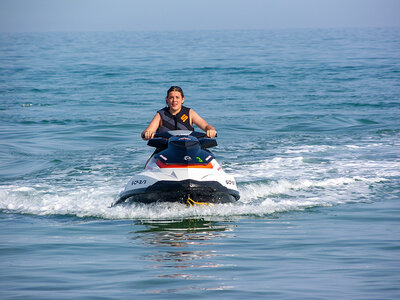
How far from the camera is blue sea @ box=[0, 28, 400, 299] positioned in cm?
463

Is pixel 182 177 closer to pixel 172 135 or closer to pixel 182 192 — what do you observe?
pixel 182 192

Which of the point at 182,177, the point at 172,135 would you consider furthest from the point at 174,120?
the point at 182,177

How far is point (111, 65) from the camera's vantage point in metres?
33.8

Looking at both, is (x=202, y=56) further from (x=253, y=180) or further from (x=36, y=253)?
(x=36, y=253)

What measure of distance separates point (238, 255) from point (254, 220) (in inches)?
61.2

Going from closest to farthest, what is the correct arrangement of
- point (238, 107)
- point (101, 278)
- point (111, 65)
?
point (101, 278), point (238, 107), point (111, 65)

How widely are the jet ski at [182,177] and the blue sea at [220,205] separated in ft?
0.63

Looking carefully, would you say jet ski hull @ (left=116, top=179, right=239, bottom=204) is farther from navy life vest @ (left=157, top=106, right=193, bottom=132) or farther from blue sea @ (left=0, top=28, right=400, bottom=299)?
navy life vest @ (left=157, top=106, right=193, bottom=132)

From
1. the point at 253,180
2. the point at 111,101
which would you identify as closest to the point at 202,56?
the point at 111,101

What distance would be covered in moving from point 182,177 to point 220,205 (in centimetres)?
64

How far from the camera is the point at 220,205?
6980mm

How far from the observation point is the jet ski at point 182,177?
21.6 ft

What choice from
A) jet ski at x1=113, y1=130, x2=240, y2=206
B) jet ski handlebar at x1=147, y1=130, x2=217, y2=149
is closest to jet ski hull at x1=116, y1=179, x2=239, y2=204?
jet ski at x1=113, y1=130, x2=240, y2=206

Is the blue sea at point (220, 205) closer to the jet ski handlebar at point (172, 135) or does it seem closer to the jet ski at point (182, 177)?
the jet ski at point (182, 177)
